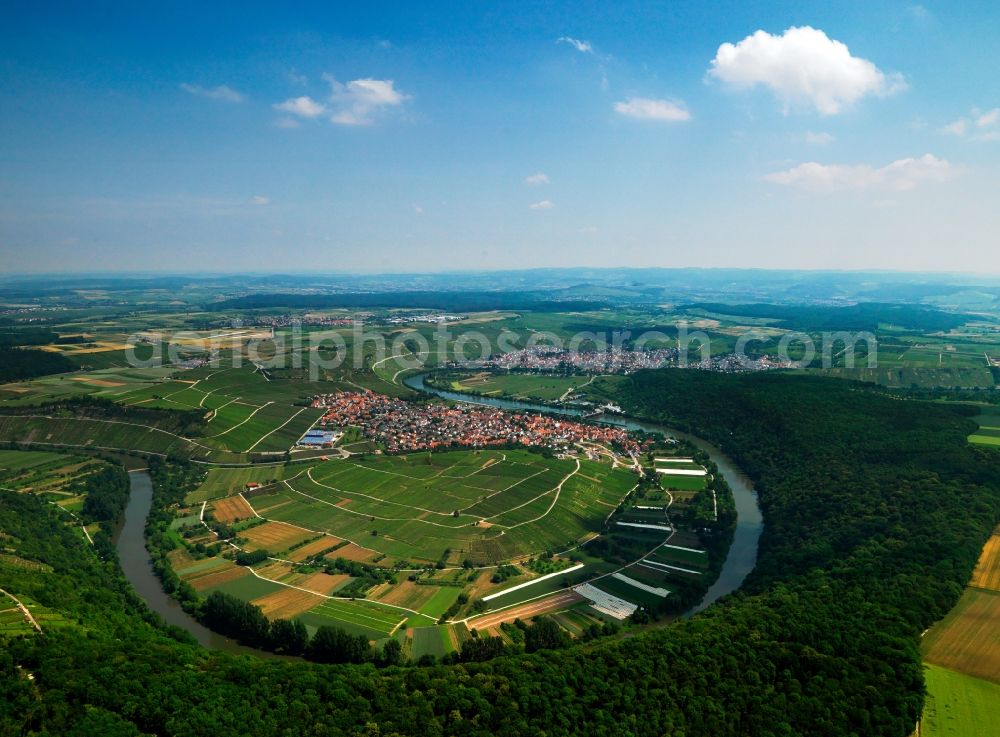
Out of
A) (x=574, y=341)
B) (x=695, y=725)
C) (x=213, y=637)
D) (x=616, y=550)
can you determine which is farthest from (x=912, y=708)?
(x=574, y=341)

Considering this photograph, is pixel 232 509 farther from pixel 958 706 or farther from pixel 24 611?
pixel 958 706

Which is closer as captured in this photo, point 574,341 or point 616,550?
point 616,550

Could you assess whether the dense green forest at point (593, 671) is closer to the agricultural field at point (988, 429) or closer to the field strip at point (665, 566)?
the field strip at point (665, 566)

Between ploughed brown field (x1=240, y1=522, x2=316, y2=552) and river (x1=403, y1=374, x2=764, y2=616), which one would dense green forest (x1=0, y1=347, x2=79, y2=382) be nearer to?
river (x1=403, y1=374, x2=764, y2=616)

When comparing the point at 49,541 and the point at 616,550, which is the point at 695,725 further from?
the point at 49,541

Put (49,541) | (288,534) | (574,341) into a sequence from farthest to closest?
1. (574,341)
2. (288,534)
3. (49,541)

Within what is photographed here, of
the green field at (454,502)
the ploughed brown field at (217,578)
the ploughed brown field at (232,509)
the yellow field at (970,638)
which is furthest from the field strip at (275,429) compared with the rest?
the yellow field at (970,638)

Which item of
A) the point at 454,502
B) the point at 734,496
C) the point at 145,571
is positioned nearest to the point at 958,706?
the point at 734,496
